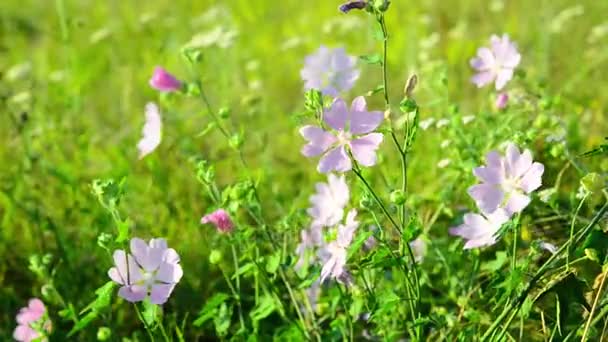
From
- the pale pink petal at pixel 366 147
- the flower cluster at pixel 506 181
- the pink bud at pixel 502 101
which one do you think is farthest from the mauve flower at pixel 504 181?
the pink bud at pixel 502 101

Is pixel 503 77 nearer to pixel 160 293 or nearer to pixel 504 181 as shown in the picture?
pixel 504 181

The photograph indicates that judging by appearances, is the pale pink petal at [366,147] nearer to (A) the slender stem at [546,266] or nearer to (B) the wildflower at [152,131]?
(A) the slender stem at [546,266]

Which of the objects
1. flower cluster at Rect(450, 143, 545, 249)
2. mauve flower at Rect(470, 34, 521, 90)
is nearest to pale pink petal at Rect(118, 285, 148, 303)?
flower cluster at Rect(450, 143, 545, 249)

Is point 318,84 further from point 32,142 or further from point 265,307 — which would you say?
point 32,142

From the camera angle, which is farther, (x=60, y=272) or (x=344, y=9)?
(x=60, y=272)

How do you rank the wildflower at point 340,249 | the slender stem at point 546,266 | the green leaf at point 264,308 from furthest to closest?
the green leaf at point 264,308 < the wildflower at point 340,249 < the slender stem at point 546,266

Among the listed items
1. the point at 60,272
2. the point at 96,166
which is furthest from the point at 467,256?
the point at 96,166

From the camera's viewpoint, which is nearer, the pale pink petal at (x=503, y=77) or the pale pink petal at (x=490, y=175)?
the pale pink petal at (x=490, y=175)
